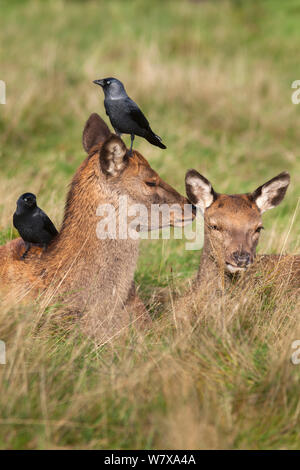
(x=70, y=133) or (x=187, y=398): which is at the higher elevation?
(x=70, y=133)

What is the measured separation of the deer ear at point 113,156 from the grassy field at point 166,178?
37.2 inches

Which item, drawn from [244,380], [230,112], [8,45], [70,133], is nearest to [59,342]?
[244,380]

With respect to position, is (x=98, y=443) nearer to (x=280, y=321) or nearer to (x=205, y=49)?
(x=280, y=321)

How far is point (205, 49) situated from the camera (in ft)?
45.4

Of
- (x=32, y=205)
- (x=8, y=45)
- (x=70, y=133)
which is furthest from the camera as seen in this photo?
(x=8, y=45)

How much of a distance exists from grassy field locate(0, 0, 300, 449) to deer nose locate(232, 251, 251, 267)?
195mm

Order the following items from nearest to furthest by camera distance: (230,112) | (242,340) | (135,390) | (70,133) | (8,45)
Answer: (135,390), (242,340), (70,133), (230,112), (8,45)

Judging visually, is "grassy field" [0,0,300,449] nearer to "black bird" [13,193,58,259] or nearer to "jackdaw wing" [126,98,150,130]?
"black bird" [13,193,58,259]

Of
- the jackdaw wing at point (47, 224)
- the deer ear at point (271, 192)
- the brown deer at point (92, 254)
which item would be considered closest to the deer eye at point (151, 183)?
the brown deer at point (92, 254)

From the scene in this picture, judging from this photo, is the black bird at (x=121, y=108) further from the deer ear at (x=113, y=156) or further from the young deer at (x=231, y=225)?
the young deer at (x=231, y=225)

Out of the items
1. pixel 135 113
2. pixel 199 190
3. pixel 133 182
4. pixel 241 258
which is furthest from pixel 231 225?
pixel 135 113

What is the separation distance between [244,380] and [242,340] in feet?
0.98

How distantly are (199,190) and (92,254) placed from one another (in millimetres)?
975
